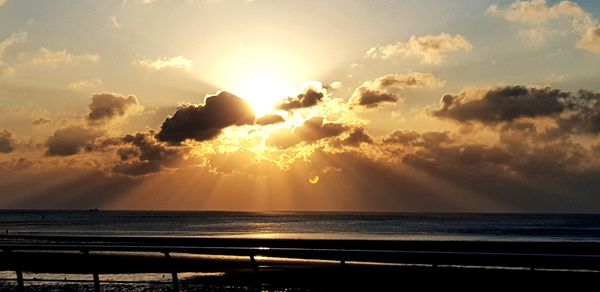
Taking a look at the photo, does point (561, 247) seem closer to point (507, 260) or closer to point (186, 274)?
point (186, 274)

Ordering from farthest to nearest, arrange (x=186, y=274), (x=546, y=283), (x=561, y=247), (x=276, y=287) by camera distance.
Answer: (x=561, y=247) < (x=186, y=274) < (x=276, y=287) < (x=546, y=283)

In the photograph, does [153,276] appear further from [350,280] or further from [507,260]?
[507,260]

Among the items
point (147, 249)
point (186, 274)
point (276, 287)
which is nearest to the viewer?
point (276, 287)

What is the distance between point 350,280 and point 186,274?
12821 mm

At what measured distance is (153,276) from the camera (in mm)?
23719

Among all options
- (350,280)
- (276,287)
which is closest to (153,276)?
(276,287)

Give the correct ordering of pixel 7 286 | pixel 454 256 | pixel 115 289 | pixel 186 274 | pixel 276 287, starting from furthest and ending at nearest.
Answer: pixel 186 274, pixel 115 289, pixel 7 286, pixel 276 287, pixel 454 256

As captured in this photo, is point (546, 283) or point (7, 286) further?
point (7, 286)

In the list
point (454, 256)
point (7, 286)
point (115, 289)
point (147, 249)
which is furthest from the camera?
point (115, 289)

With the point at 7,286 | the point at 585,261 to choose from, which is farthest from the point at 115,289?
the point at 585,261

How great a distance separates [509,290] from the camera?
37.2 feet

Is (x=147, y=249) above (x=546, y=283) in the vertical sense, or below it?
above

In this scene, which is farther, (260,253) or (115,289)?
(115,289)

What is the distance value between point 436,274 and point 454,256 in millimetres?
1888
